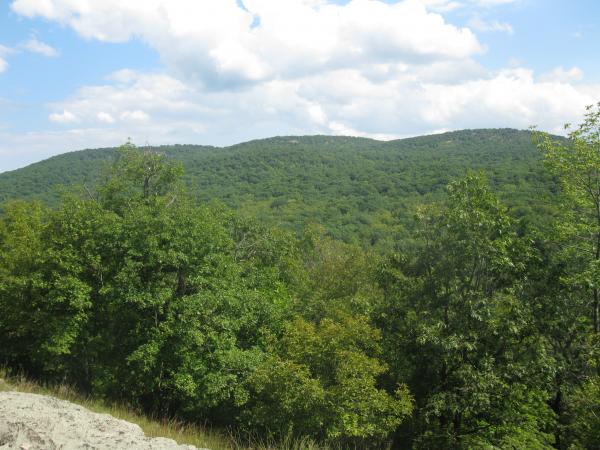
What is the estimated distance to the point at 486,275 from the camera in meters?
15.2

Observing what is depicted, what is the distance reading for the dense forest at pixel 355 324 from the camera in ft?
45.8

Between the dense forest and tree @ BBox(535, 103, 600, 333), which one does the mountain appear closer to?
tree @ BBox(535, 103, 600, 333)

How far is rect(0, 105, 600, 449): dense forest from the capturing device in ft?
45.8

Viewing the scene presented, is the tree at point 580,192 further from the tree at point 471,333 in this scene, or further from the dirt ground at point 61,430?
the dirt ground at point 61,430

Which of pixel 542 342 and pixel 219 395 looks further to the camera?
pixel 219 395

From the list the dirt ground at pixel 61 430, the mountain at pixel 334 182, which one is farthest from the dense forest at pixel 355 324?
the mountain at pixel 334 182

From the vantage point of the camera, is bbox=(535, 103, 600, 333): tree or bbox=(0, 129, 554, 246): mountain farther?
bbox=(0, 129, 554, 246): mountain

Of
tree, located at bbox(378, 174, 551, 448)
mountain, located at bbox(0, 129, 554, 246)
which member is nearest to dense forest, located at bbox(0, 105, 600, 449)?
tree, located at bbox(378, 174, 551, 448)

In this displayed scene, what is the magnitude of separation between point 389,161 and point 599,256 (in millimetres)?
186248

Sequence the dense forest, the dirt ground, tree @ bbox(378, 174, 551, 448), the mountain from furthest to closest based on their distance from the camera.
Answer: the mountain < the dense forest < tree @ bbox(378, 174, 551, 448) < the dirt ground

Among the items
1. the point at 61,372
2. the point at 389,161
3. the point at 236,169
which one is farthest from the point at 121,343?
the point at 389,161

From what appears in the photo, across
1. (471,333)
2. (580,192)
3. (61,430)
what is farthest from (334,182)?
(61,430)

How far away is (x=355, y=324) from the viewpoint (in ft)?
50.6

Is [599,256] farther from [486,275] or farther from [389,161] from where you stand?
[389,161]
